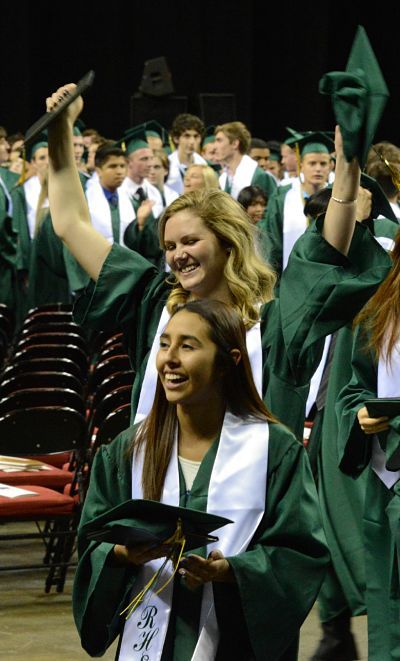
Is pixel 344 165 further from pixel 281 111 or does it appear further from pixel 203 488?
pixel 281 111

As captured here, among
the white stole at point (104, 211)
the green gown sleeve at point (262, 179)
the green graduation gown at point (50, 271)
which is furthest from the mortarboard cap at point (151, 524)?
the green gown sleeve at point (262, 179)

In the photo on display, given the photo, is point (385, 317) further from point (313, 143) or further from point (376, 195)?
point (313, 143)

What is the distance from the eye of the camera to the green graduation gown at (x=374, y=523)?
12.2 ft

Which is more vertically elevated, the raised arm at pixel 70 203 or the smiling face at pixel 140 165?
the raised arm at pixel 70 203

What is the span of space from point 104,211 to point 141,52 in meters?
9.38

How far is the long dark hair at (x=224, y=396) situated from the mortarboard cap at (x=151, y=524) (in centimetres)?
21

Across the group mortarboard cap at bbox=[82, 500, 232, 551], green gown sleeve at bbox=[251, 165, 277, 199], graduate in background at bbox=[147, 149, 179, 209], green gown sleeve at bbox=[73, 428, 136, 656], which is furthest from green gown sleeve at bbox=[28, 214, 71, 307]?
mortarboard cap at bbox=[82, 500, 232, 551]

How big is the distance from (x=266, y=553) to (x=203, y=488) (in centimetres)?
20

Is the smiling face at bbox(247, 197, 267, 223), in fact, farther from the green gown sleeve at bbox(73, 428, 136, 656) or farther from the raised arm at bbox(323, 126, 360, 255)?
the green gown sleeve at bbox(73, 428, 136, 656)

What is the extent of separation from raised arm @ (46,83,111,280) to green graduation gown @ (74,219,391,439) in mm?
53

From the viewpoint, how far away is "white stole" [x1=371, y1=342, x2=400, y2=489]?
3.75 metres

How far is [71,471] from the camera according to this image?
6344 mm

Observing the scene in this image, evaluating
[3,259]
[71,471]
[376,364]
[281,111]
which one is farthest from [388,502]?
[281,111]

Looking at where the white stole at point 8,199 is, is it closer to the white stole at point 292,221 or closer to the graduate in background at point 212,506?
the white stole at point 292,221
